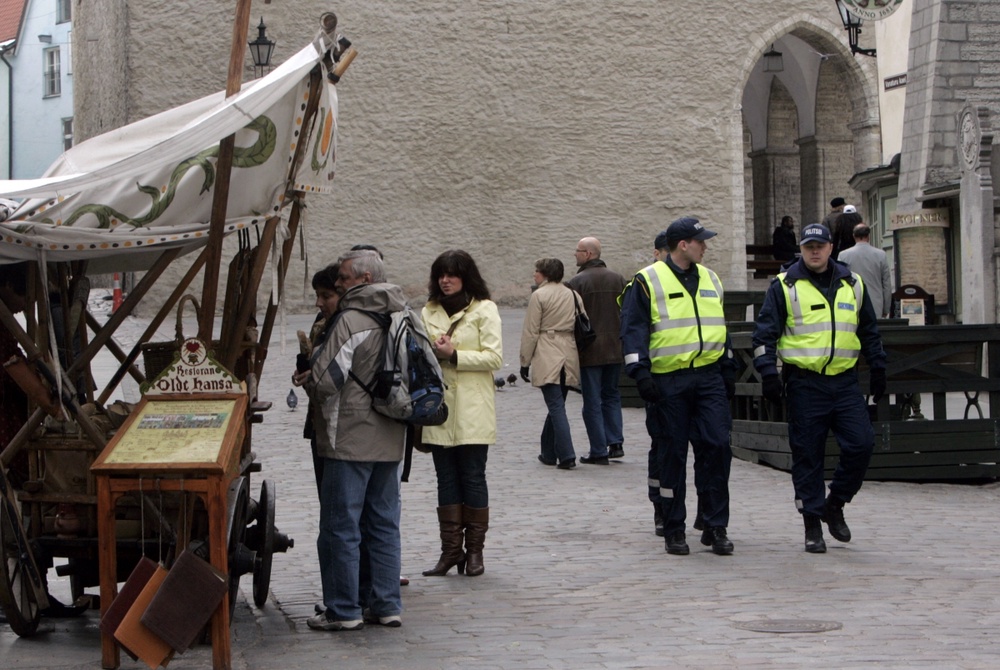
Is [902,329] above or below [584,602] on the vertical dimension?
above

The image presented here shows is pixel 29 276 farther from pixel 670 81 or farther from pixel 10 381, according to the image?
pixel 670 81

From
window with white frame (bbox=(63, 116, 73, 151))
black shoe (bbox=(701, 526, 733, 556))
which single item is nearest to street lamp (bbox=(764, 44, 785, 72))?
window with white frame (bbox=(63, 116, 73, 151))

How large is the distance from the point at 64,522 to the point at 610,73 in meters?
26.3

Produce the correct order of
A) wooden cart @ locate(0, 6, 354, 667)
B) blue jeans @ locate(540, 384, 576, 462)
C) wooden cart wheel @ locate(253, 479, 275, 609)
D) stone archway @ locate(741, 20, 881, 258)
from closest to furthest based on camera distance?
1. wooden cart @ locate(0, 6, 354, 667)
2. wooden cart wheel @ locate(253, 479, 275, 609)
3. blue jeans @ locate(540, 384, 576, 462)
4. stone archway @ locate(741, 20, 881, 258)

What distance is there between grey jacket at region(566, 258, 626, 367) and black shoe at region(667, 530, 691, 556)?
4.01 metres

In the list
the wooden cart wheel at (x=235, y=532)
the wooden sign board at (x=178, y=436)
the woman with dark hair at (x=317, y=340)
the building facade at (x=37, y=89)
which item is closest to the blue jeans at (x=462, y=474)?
the woman with dark hair at (x=317, y=340)

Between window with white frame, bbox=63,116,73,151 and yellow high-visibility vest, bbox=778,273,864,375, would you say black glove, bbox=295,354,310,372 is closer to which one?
yellow high-visibility vest, bbox=778,273,864,375

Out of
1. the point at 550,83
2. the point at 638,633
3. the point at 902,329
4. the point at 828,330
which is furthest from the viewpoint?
the point at 550,83

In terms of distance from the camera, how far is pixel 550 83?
31.8 m

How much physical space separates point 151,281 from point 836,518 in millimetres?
4075

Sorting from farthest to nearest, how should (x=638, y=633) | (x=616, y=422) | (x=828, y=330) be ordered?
(x=616, y=422) < (x=828, y=330) < (x=638, y=633)

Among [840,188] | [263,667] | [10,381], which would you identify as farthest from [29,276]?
[840,188]

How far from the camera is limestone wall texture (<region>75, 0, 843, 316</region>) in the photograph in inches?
1211

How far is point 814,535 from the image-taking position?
338 inches
